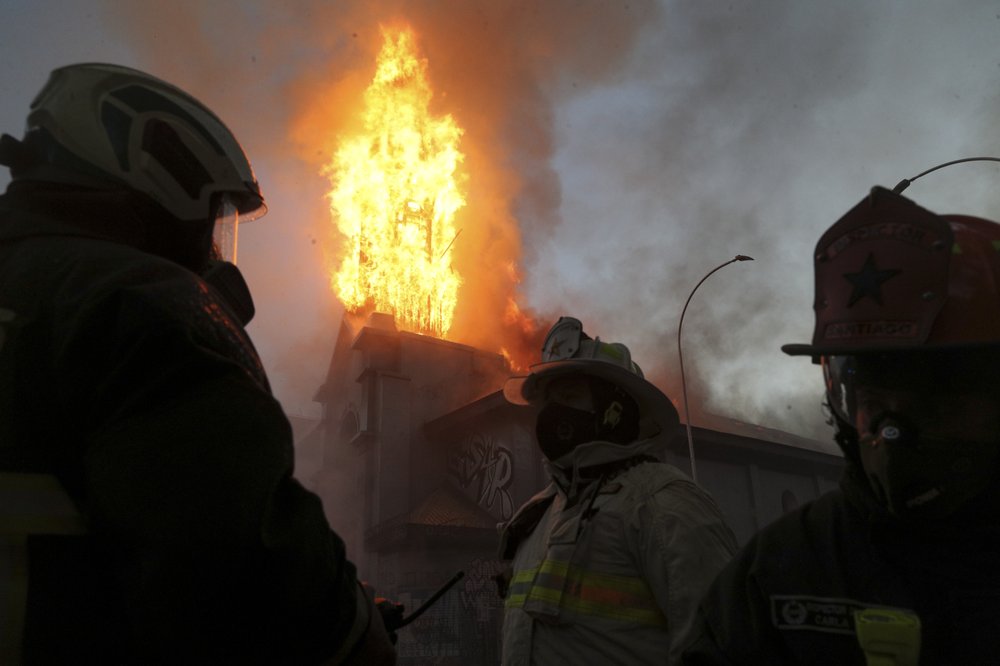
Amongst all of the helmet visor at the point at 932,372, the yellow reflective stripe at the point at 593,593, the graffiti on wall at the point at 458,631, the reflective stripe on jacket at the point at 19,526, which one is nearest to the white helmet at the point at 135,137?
the reflective stripe on jacket at the point at 19,526

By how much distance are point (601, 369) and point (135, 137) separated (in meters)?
2.88

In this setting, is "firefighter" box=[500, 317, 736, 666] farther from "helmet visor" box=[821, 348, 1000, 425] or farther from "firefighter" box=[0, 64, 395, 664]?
"firefighter" box=[0, 64, 395, 664]

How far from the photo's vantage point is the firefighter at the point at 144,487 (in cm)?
116

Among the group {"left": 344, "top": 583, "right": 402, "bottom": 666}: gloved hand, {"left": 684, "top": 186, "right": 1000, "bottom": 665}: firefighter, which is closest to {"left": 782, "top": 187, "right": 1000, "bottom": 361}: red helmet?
{"left": 684, "top": 186, "right": 1000, "bottom": 665}: firefighter

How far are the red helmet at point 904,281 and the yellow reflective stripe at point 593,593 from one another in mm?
1715

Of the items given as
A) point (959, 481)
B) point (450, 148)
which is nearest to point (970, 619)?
point (959, 481)

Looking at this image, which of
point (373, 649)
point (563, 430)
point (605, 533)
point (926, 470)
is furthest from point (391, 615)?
point (563, 430)

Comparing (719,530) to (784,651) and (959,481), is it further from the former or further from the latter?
(959,481)

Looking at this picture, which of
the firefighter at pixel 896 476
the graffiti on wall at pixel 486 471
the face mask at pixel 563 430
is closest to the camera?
the firefighter at pixel 896 476

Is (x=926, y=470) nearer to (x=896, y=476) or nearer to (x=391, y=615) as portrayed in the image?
(x=896, y=476)

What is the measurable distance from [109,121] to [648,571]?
8.97 ft

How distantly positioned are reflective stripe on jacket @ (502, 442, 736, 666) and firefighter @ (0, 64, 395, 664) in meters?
1.71

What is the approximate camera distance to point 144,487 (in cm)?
117

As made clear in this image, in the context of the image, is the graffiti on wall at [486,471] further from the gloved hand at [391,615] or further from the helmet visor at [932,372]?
the helmet visor at [932,372]
